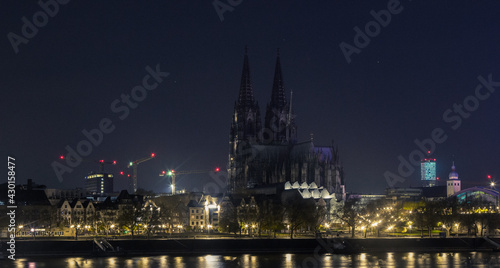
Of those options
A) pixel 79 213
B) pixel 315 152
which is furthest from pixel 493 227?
pixel 79 213

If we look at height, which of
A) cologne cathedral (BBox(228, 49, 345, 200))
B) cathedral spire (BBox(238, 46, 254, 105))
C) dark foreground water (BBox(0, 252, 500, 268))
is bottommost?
dark foreground water (BBox(0, 252, 500, 268))

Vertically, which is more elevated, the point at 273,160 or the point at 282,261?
the point at 273,160

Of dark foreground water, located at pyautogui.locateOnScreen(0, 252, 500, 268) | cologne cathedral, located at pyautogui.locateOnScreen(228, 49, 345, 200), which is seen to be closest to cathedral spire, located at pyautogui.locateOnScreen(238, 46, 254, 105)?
cologne cathedral, located at pyautogui.locateOnScreen(228, 49, 345, 200)

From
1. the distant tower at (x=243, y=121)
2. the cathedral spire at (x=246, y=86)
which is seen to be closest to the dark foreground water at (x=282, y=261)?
the distant tower at (x=243, y=121)

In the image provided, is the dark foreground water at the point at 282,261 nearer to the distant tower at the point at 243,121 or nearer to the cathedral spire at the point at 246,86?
the distant tower at the point at 243,121

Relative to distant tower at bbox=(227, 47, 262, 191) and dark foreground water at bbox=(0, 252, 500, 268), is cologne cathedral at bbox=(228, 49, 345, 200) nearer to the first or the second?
distant tower at bbox=(227, 47, 262, 191)

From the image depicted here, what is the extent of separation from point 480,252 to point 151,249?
47.7m

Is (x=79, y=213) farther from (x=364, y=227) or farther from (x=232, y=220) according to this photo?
(x=364, y=227)

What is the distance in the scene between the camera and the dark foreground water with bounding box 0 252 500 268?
9056 cm

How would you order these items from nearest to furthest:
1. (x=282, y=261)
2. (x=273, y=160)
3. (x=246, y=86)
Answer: (x=282, y=261) < (x=273, y=160) < (x=246, y=86)

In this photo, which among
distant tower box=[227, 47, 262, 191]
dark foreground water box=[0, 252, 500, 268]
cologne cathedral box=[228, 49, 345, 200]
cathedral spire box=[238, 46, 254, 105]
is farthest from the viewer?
cathedral spire box=[238, 46, 254, 105]

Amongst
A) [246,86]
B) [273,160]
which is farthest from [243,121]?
[273,160]

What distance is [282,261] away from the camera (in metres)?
94.9

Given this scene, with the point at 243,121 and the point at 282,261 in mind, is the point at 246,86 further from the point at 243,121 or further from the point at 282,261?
the point at 282,261
